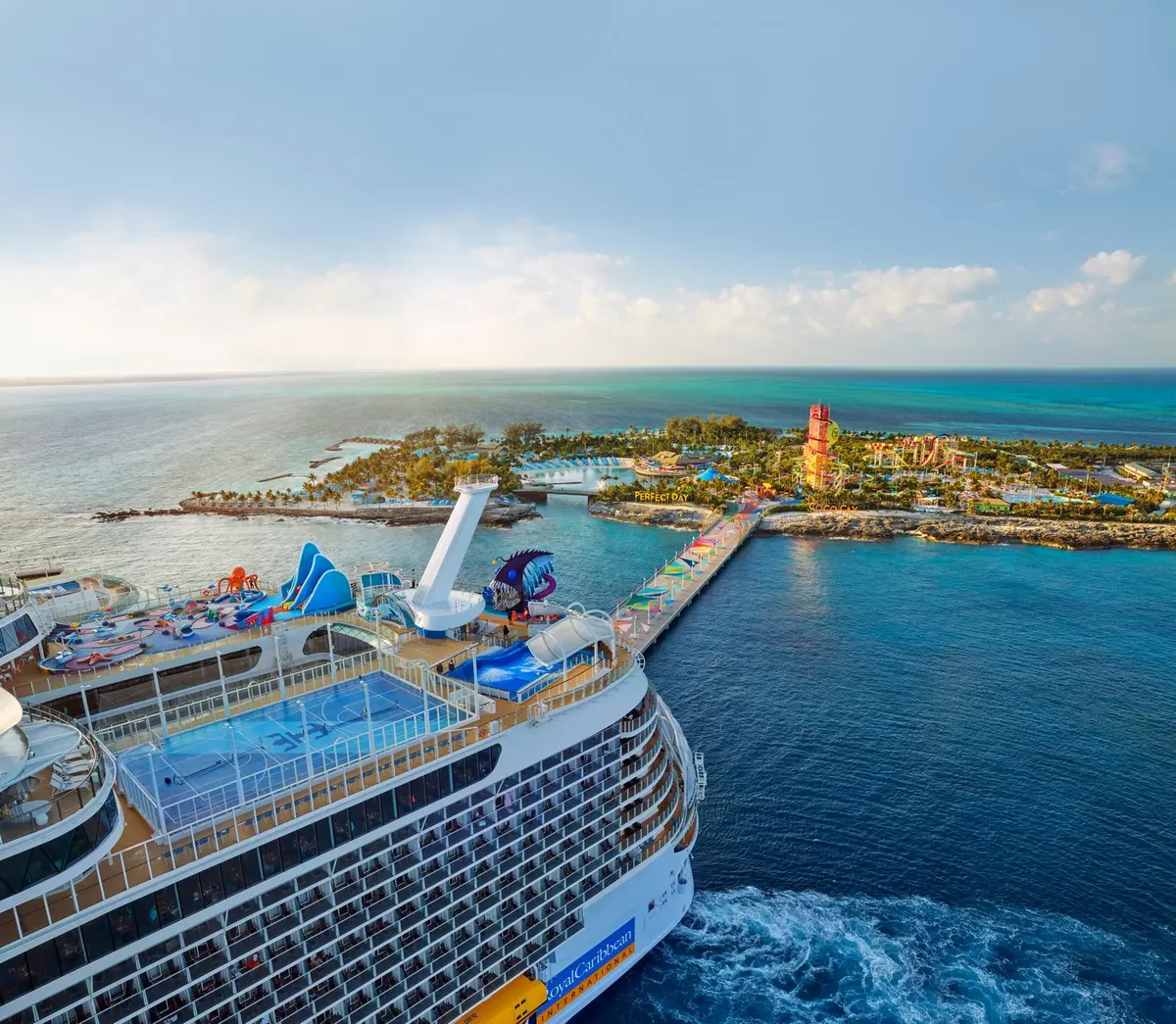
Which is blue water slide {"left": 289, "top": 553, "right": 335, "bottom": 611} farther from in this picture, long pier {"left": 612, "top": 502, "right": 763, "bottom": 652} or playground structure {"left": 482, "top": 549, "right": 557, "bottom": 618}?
long pier {"left": 612, "top": 502, "right": 763, "bottom": 652}

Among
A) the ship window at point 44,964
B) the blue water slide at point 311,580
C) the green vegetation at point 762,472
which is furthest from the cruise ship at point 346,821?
the green vegetation at point 762,472

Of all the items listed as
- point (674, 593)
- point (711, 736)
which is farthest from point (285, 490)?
point (711, 736)

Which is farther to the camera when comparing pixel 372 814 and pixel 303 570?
pixel 303 570

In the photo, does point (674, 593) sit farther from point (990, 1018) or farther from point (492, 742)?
point (492, 742)

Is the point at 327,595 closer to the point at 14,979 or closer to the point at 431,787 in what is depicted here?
the point at 431,787

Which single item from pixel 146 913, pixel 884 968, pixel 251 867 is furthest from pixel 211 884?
pixel 884 968

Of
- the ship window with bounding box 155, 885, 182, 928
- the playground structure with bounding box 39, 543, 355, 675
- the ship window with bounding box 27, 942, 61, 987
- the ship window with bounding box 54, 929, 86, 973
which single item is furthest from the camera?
the playground structure with bounding box 39, 543, 355, 675

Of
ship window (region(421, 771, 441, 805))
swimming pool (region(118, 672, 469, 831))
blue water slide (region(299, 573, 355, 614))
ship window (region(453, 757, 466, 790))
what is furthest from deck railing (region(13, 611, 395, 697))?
ship window (region(421, 771, 441, 805))
